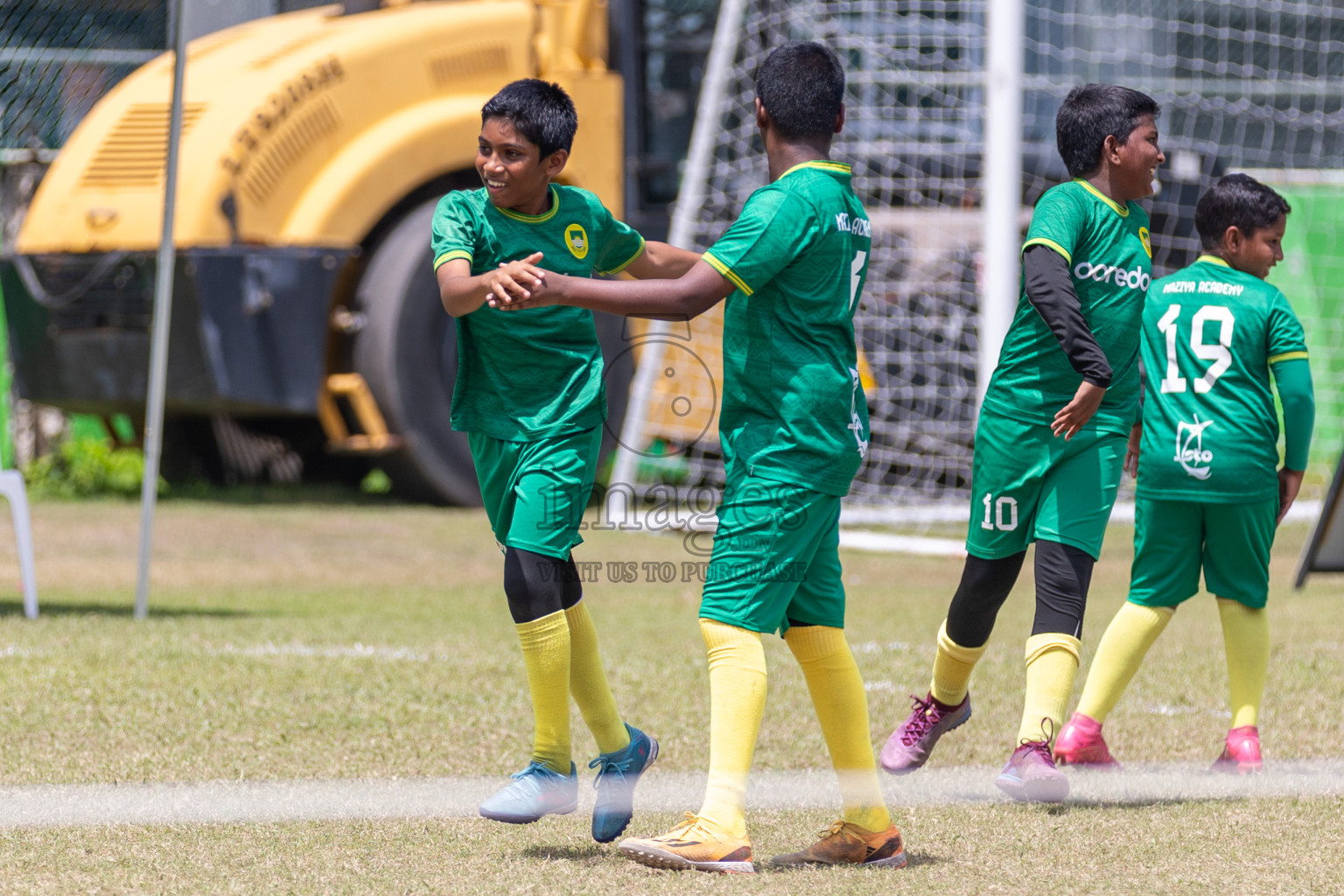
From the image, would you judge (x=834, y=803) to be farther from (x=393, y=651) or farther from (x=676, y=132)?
(x=676, y=132)

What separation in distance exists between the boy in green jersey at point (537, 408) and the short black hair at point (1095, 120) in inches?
50.0

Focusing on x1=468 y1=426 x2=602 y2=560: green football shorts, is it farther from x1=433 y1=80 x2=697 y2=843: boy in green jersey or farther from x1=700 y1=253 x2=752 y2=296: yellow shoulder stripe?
x1=700 y1=253 x2=752 y2=296: yellow shoulder stripe

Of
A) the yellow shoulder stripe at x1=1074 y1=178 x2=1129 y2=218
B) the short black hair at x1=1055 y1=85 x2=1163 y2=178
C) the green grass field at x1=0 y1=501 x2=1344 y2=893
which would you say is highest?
the short black hair at x1=1055 y1=85 x2=1163 y2=178

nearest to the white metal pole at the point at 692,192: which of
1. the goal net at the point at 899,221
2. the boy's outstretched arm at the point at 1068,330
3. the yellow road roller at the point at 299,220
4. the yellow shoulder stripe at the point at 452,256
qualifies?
the goal net at the point at 899,221

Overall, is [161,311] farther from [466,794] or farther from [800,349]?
[800,349]

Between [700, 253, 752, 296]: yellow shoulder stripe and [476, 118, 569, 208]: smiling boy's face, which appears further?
[476, 118, 569, 208]: smiling boy's face

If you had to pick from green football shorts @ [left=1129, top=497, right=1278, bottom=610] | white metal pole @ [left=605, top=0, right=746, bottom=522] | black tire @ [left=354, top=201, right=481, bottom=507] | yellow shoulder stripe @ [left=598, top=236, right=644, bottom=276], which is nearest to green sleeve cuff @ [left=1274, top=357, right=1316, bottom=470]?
green football shorts @ [left=1129, top=497, right=1278, bottom=610]

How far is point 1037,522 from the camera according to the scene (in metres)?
4.20

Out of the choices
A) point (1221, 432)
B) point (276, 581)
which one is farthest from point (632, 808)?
point (276, 581)

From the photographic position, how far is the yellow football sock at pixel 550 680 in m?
3.69

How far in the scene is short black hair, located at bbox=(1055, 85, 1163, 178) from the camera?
4.16 meters

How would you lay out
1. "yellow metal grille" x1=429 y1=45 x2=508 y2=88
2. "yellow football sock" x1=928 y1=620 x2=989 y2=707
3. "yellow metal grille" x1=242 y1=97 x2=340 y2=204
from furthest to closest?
1. "yellow metal grille" x1=429 y1=45 x2=508 y2=88
2. "yellow metal grille" x1=242 y1=97 x2=340 y2=204
3. "yellow football sock" x1=928 y1=620 x2=989 y2=707

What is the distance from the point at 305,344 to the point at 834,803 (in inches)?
274

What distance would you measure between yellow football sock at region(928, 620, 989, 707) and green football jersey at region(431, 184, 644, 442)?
1203 mm
